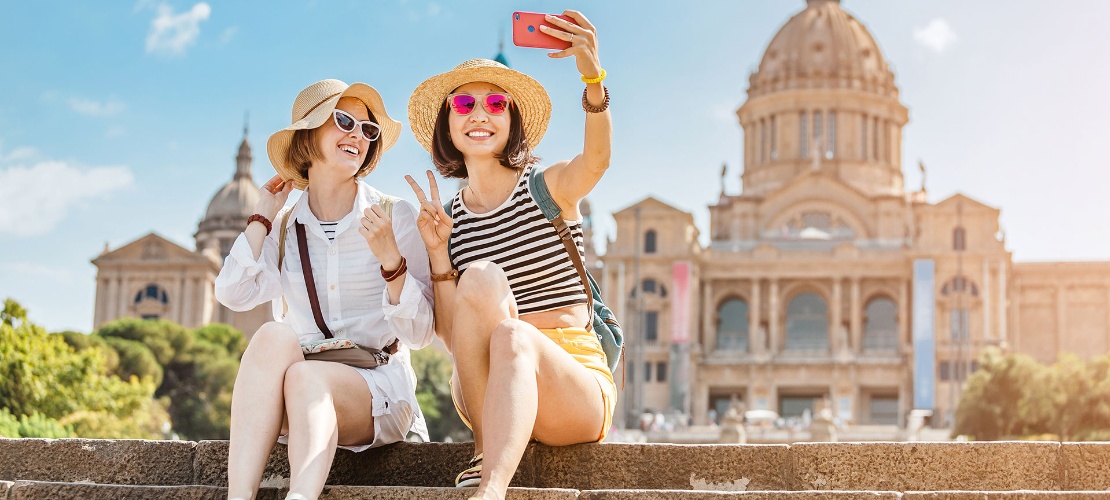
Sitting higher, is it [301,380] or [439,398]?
[301,380]

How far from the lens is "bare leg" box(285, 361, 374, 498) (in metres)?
5.38

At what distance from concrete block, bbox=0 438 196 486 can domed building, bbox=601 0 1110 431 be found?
48.5 m

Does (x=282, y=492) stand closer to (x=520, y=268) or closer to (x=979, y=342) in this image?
(x=520, y=268)

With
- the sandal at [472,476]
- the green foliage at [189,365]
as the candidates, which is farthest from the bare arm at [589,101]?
the green foliage at [189,365]

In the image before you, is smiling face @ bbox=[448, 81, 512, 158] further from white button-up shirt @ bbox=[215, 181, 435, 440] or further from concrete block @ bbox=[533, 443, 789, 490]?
concrete block @ bbox=[533, 443, 789, 490]

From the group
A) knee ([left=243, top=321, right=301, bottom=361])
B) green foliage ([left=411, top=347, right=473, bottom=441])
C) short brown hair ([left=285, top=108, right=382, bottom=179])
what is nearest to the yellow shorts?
knee ([left=243, top=321, right=301, bottom=361])

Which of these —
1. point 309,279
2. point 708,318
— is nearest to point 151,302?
point 708,318

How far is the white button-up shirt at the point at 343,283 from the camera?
6258mm

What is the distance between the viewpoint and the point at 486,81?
657 cm

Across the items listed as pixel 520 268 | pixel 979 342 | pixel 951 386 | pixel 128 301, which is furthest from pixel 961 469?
pixel 128 301

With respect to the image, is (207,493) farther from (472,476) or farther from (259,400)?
(472,476)

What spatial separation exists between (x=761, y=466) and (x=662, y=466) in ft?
1.46

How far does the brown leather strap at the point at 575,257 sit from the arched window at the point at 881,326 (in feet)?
186

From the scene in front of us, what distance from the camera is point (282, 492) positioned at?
5.82 m
